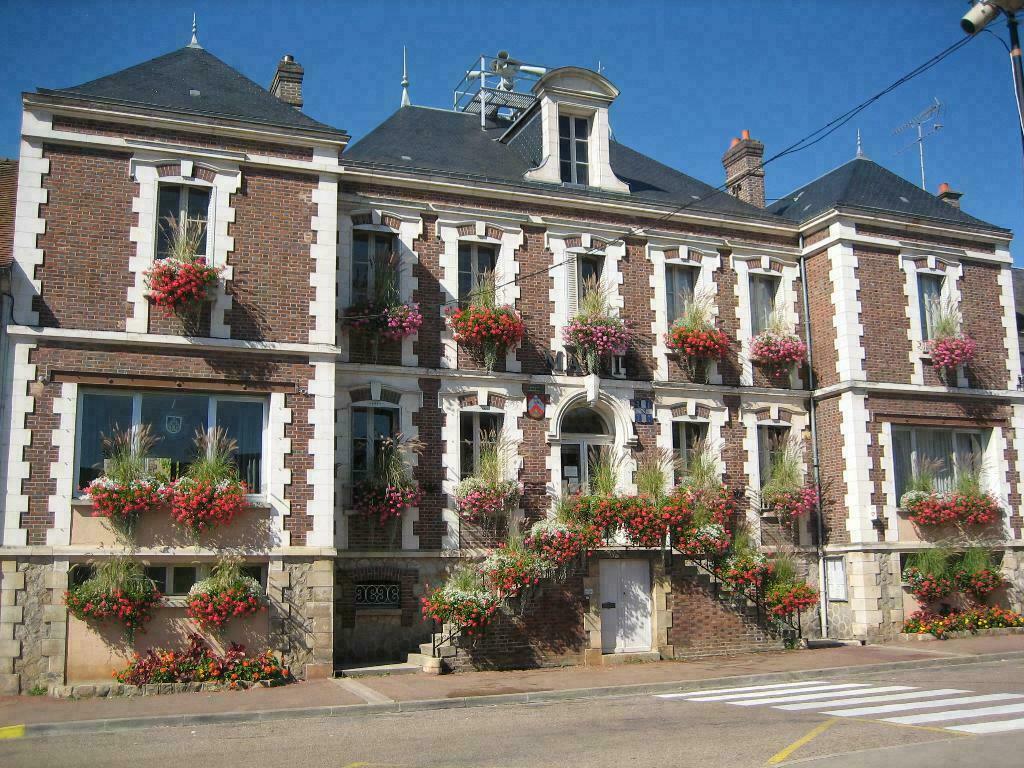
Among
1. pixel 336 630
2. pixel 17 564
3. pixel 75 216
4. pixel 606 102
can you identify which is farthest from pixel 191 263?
pixel 606 102

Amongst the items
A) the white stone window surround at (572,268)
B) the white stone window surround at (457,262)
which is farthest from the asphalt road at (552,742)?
the white stone window surround at (572,268)

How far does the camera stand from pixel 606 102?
1972cm

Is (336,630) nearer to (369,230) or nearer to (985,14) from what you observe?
(369,230)

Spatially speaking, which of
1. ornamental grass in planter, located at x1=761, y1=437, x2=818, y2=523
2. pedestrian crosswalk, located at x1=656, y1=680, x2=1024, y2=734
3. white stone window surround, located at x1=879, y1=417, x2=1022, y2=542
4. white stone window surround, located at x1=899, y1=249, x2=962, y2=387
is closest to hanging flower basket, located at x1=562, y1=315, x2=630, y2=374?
ornamental grass in planter, located at x1=761, y1=437, x2=818, y2=523

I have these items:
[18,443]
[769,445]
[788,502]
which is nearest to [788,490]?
[788,502]

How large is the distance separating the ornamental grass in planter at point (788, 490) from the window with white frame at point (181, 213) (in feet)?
35.5

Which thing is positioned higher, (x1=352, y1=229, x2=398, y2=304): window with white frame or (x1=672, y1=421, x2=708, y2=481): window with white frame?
(x1=352, y1=229, x2=398, y2=304): window with white frame

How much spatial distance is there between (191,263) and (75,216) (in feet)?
5.95

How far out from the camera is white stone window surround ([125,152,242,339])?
1480cm

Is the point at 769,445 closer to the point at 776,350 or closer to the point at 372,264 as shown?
the point at 776,350

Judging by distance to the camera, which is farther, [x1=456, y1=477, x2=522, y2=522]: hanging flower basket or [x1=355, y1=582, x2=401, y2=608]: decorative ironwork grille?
[x1=456, y1=477, x2=522, y2=522]: hanging flower basket

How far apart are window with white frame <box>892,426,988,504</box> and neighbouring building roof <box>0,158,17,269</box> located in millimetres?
15534

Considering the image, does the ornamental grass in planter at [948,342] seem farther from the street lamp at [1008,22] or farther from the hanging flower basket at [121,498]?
the hanging flower basket at [121,498]

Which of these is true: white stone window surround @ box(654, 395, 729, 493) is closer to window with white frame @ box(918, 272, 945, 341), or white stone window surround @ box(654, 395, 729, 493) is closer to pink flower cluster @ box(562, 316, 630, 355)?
pink flower cluster @ box(562, 316, 630, 355)
